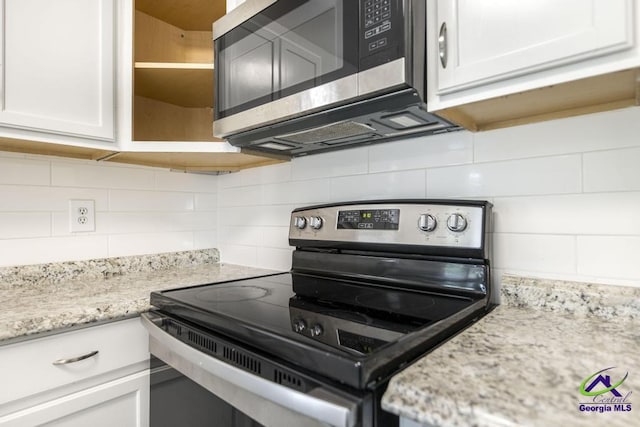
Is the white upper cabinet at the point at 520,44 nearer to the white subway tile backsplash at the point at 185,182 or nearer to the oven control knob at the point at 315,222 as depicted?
the oven control knob at the point at 315,222

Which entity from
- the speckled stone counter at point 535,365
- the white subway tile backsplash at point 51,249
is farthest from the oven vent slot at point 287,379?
the white subway tile backsplash at point 51,249

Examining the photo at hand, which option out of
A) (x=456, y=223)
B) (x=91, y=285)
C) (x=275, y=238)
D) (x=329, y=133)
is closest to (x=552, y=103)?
(x=456, y=223)

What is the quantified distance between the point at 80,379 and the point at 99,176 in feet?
2.67

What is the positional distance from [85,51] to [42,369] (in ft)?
3.05

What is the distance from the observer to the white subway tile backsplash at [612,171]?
2.44 feet

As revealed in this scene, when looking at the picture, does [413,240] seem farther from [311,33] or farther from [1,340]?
[1,340]

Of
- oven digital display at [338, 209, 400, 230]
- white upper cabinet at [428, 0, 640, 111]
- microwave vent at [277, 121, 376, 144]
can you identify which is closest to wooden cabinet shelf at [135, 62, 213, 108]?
microwave vent at [277, 121, 376, 144]

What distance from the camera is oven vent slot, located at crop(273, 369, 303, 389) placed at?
21.6 inches

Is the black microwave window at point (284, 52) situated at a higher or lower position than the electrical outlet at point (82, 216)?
higher

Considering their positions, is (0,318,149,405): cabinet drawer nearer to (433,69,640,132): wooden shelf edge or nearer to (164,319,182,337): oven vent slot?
(164,319,182,337): oven vent slot

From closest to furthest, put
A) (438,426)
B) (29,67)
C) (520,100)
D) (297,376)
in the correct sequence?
1. (438,426)
2. (297,376)
3. (520,100)
4. (29,67)

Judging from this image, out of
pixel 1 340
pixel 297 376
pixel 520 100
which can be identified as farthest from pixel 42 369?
pixel 520 100

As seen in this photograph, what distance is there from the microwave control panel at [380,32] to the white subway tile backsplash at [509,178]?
0.42 m

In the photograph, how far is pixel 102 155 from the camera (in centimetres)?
128
